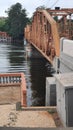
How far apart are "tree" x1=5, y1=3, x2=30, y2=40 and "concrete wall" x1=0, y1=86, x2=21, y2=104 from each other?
424 ft

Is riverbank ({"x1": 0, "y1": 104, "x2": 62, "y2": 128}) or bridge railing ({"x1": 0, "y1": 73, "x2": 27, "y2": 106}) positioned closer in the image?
riverbank ({"x1": 0, "y1": 104, "x2": 62, "y2": 128})

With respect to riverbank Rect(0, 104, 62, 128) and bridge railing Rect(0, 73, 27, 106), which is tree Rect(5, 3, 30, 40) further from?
riverbank Rect(0, 104, 62, 128)

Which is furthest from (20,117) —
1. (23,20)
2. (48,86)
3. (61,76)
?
(23,20)

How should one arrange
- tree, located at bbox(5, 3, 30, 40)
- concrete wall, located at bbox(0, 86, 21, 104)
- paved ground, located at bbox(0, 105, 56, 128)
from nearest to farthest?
1. paved ground, located at bbox(0, 105, 56, 128)
2. concrete wall, located at bbox(0, 86, 21, 104)
3. tree, located at bbox(5, 3, 30, 40)

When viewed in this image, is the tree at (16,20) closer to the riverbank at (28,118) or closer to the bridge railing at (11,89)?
the bridge railing at (11,89)

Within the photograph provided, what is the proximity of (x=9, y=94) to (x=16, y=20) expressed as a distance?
435 feet

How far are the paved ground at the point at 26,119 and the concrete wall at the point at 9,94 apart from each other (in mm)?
9661

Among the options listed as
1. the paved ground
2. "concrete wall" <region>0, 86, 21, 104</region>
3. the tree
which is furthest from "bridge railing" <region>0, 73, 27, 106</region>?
the tree

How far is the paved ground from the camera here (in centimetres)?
1151

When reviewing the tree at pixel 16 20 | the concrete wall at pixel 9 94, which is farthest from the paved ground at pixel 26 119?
the tree at pixel 16 20

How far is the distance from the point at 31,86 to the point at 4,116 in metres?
22.7

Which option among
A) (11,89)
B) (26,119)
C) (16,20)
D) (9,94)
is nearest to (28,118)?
(26,119)

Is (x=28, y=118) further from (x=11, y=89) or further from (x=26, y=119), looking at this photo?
(x=11, y=89)

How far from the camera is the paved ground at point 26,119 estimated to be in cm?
1151
